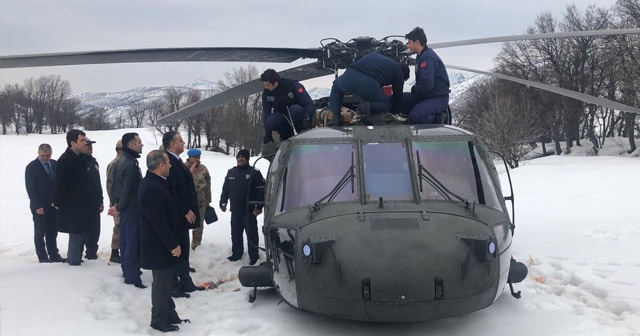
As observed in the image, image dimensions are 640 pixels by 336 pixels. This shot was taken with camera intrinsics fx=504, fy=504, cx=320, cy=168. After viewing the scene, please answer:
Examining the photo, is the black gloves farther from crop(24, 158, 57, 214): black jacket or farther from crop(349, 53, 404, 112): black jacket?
crop(24, 158, 57, 214): black jacket

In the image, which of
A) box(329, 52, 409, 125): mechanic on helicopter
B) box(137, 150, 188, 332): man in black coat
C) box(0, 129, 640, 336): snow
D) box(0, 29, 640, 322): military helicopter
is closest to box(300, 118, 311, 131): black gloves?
box(329, 52, 409, 125): mechanic on helicopter

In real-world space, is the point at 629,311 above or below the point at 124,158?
below

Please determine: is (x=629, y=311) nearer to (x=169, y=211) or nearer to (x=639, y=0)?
(x=169, y=211)

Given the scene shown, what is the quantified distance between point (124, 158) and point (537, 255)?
5989mm

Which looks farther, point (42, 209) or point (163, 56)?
point (42, 209)

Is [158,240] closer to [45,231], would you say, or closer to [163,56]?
[163,56]

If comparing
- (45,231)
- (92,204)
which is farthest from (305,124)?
(45,231)

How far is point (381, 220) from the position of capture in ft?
13.7

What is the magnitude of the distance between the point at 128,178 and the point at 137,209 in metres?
1.29

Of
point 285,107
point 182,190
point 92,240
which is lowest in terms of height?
point 92,240

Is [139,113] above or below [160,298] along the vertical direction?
above

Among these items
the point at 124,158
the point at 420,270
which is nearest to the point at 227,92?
the point at 124,158

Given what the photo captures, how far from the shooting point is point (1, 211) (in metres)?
14.5

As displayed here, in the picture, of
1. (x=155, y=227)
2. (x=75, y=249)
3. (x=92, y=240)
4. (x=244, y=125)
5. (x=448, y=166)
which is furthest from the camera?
(x=244, y=125)
